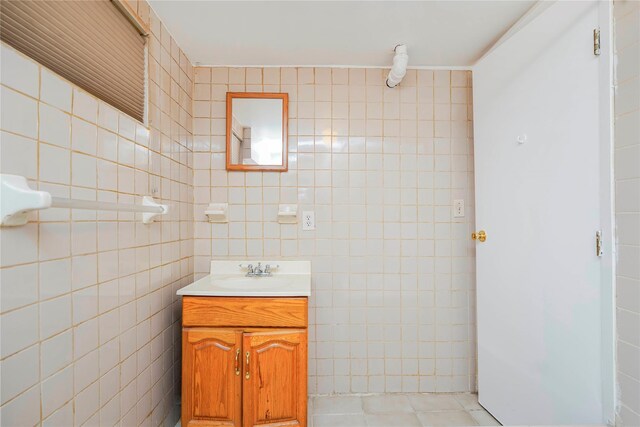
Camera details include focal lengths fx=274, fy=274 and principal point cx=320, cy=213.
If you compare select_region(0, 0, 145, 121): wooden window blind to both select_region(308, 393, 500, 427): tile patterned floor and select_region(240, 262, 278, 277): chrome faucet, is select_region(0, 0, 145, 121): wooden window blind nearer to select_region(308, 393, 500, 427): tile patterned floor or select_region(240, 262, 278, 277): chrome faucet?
select_region(240, 262, 278, 277): chrome faucet

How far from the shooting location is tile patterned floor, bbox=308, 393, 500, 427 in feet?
5.15

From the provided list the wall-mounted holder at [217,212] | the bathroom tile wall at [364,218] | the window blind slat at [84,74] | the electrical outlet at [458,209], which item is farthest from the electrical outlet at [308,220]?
the window blind slat at [84,74]

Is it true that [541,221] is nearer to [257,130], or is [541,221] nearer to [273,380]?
[273,380]

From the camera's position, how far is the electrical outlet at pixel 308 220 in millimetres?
1828

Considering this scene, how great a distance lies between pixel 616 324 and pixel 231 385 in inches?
62.6

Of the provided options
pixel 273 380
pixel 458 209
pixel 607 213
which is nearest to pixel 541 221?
pixel 607 213

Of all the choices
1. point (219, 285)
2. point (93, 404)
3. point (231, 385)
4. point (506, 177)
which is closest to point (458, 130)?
point (506, 177)

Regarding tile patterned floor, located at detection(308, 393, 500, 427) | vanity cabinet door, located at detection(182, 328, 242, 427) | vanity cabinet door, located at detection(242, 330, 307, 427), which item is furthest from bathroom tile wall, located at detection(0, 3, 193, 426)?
tile patterned floor, located at detection(308, 393, 500, 427)

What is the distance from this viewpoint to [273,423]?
1.33 metres

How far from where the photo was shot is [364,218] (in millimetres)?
1840

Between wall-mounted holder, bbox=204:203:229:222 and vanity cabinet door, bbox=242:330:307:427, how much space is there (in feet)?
2.53

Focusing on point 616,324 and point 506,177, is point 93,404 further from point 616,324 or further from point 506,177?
point 506,177

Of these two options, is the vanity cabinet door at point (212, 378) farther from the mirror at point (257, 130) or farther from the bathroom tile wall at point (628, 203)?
Result: the bathroom tile wall at point (628, 203)

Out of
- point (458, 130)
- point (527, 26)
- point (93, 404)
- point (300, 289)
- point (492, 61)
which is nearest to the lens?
point (93, 404)
